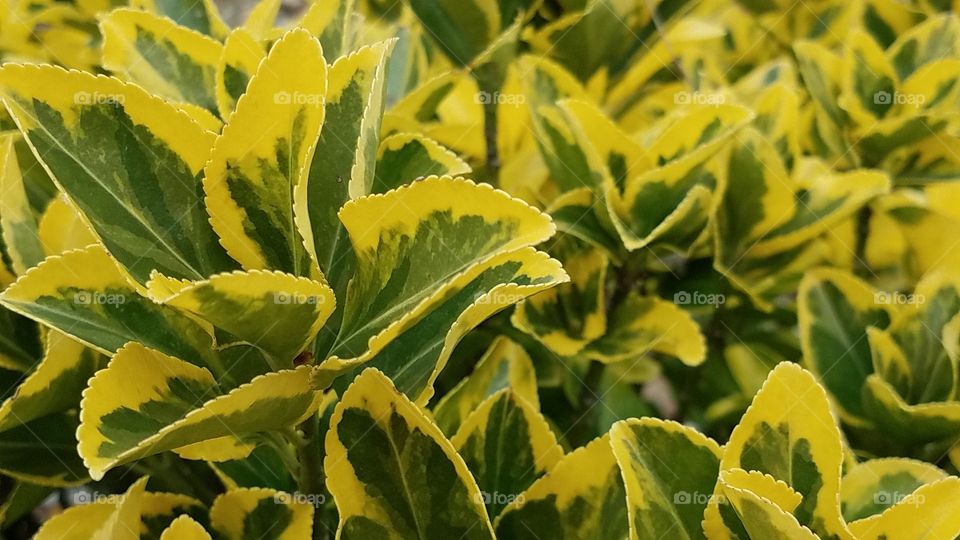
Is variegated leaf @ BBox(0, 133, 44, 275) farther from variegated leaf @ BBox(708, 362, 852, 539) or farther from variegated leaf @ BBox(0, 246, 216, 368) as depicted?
variegated leaf @ BBox(708, 362, 852, 539)

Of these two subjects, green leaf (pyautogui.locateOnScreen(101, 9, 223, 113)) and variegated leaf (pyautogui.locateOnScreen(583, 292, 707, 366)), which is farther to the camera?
variegated leaf (pyautogui.locateOnScreen(583, 292, 707, 366))

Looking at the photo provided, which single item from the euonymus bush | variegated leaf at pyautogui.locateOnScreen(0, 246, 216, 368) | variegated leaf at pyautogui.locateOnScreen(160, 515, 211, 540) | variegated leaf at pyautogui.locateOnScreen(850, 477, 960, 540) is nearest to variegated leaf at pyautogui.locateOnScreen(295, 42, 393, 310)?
the euonymus bush

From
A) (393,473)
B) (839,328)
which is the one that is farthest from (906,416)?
(393,473)

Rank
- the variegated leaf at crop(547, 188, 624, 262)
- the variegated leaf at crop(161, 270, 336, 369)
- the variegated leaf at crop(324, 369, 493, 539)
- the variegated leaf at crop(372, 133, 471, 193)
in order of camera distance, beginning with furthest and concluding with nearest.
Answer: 1. the variegated leaf at crop(547, 188, 624, 262)
2. the variegated leaf at crop(372, 133, 471, 193)
3. the variegated leaf at crop(324, 369, 493, 539)
4. the variegated leaf at crop(161, 270, 336, 369)

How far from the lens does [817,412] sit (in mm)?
614

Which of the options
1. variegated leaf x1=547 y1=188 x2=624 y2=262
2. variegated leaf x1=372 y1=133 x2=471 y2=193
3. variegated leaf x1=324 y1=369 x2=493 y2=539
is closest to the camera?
variegated leaf x1=324 y1=369 x2=493 y2=539

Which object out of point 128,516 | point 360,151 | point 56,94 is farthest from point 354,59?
point 128,516

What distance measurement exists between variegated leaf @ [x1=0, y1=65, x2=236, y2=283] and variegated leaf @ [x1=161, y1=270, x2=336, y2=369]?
0.25 ft

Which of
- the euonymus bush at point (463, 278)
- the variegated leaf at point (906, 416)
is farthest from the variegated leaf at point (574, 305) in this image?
the variegated leaf at point (906, 416)

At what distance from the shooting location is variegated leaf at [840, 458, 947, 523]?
28.2 inches

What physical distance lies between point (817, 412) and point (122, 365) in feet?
1.49

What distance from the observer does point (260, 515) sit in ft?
2.29

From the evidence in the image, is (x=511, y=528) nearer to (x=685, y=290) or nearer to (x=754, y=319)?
(x=685, y=290)

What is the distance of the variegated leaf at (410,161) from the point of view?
69 centimetres
